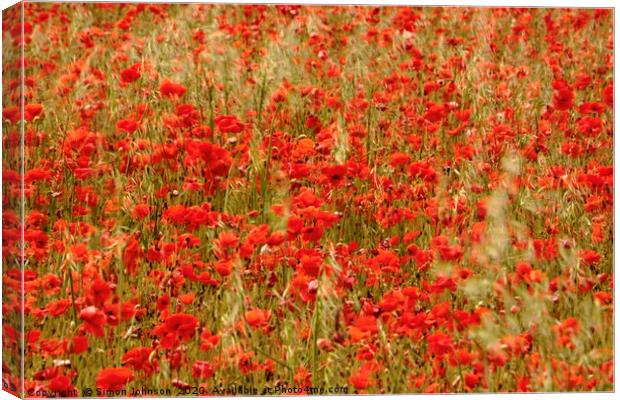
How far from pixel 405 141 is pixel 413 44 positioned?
14.6 inches

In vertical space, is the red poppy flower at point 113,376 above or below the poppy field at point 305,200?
below

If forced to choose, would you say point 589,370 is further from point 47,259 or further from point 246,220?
point 47,259

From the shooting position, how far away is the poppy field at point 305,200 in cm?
435

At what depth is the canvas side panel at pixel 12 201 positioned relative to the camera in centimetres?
433

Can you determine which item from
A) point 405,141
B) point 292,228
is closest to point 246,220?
point 292,228

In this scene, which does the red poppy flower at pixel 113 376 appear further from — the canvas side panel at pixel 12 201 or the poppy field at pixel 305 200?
the canvas side panel at pixel 12 201

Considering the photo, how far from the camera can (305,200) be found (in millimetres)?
4480

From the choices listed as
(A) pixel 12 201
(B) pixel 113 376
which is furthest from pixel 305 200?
(A) pixel 12 201

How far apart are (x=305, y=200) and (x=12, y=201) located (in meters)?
1.00

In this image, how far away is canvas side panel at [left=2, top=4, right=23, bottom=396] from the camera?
4.33m

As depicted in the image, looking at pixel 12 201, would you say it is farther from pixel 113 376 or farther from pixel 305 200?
pixel 305 200

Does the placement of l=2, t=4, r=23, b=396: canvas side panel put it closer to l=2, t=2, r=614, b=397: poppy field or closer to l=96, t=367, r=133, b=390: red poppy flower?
l=2, t=2, r=614, b=397: poppy field

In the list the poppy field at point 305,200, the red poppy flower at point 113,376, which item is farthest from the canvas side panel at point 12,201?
the red poppy flower at point 113,376

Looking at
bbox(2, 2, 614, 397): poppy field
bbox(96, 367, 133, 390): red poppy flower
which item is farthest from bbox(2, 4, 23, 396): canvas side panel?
bbox(96, 367, 133, 390): red poppy flower
